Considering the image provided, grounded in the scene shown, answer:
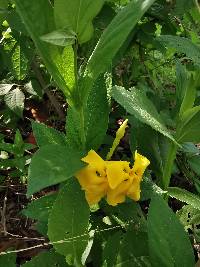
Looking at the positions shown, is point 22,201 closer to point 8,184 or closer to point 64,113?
point 8,184

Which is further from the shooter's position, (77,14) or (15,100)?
(15,100)

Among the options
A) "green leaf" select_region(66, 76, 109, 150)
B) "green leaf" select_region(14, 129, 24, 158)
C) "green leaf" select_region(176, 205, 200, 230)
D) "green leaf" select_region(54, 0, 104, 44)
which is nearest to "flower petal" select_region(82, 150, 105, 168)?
"green leaf" select_region(66, 76, 109, 150)

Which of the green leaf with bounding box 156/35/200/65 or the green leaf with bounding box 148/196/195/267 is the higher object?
the green leaf with bounding box 156/35/200/65

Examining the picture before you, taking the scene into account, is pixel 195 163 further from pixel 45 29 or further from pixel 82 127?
pixel 45 29

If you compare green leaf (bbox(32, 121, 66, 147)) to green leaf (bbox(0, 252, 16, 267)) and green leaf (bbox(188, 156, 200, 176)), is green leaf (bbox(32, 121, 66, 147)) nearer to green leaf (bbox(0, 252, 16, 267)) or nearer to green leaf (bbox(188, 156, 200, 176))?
green leaf (bbox(0, 252, 16, 267))

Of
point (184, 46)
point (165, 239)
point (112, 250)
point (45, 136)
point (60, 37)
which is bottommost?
point (112, 250)

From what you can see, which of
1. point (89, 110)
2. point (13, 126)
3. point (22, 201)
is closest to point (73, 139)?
point (89, 110)

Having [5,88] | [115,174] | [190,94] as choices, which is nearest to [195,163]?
[190,94]

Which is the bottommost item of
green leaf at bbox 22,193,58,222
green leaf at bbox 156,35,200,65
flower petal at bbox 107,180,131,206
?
green leaf at bbox 22,193,58,222
